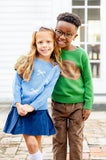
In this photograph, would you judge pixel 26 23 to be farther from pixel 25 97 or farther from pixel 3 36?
pixel 25 97

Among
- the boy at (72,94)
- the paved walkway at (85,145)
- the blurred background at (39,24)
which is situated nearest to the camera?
the boy at (72,94)

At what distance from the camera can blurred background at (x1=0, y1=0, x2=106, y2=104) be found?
5703 mm

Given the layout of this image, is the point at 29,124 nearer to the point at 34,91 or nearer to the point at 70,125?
the point at 34,91

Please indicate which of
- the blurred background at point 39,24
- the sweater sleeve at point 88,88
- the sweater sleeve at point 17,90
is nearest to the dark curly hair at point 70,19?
the sweater sleeve at point 88,88

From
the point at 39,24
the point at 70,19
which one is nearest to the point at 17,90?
the point at 70,19

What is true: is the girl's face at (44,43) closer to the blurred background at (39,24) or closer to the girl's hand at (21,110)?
the girl's hand at (21,110)

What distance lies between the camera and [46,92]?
84.0 inches

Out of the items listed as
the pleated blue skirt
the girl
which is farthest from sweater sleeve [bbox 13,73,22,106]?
the pleated blue skirt

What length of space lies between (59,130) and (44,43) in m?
0.80

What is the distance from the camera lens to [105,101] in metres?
5.86

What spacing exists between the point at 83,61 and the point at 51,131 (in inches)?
25.8

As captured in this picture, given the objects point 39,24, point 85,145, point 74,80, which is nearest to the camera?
point 74,80

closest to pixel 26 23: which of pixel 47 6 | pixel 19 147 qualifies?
pixel 47 6

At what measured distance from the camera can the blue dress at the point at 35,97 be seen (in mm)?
2102
